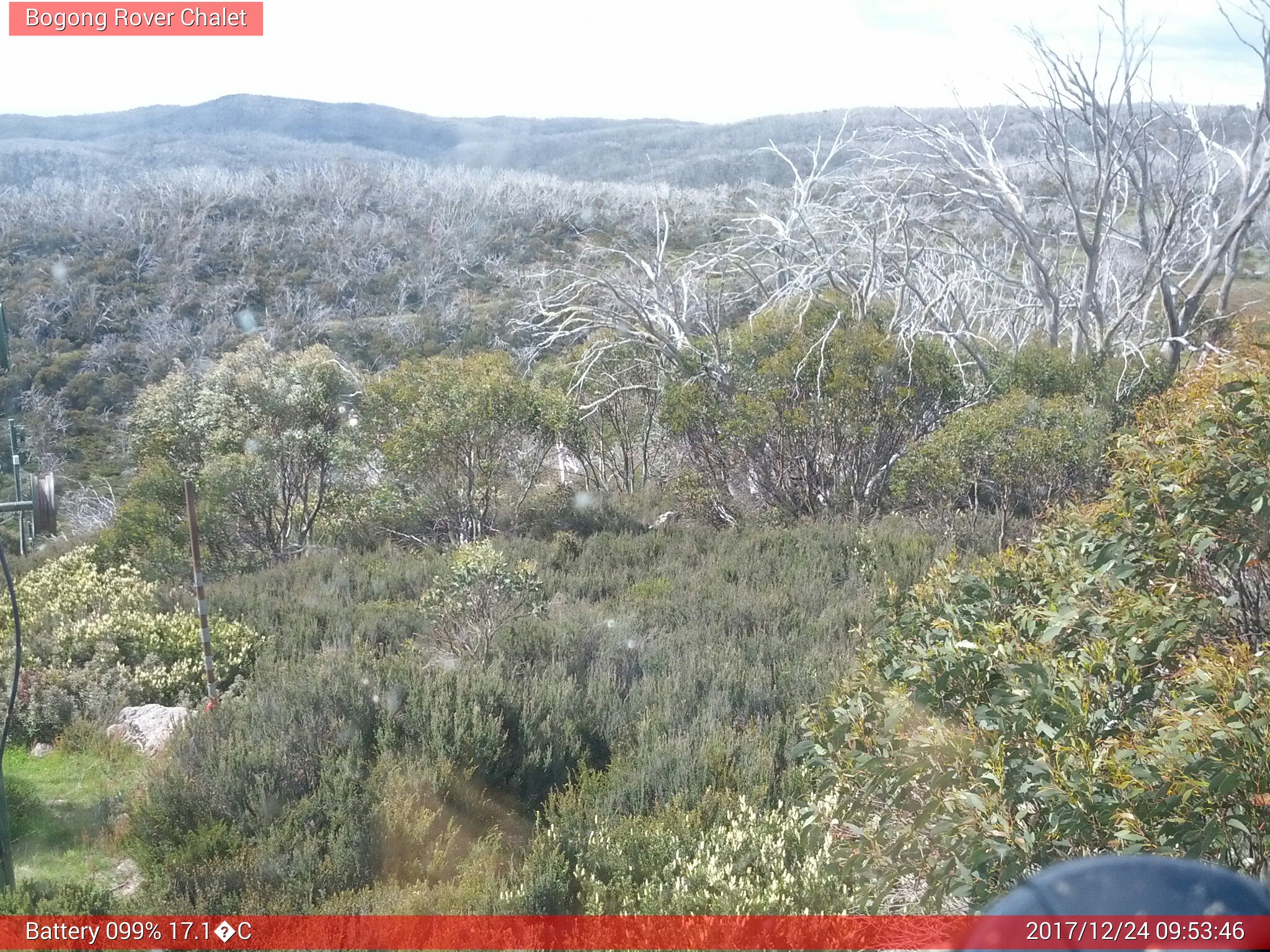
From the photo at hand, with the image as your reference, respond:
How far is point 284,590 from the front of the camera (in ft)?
27.3

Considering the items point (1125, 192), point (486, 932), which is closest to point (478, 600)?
point (486, 932)

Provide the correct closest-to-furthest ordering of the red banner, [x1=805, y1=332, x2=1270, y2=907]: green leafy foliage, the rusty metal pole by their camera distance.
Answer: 1. [x1=805, y1=332, x2=1270, y2=907]: green leafy foliage
2. the red banner
3. the rusty metal pole

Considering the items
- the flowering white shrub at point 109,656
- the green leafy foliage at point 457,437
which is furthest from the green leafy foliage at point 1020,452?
the flowering white shrub at point 109,656

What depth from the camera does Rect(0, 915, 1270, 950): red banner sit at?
10.0ft

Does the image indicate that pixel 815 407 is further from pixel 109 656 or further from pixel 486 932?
pixel 486 932

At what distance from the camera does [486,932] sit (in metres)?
3.17

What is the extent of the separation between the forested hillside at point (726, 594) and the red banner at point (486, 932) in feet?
0.26

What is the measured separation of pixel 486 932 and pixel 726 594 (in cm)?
446

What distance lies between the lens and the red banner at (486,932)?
305 cm

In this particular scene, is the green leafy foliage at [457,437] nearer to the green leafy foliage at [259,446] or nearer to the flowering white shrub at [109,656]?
the green leafy foliage at [259,446]

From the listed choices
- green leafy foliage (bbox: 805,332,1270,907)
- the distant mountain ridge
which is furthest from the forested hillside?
the distant mountain ridge

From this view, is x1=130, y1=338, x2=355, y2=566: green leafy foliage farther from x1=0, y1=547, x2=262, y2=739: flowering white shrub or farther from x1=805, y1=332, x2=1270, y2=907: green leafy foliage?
x1=805, y1=332, x2=1270, y2=907: green leafy foliage

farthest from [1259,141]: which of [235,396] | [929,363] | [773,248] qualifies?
[235,396]

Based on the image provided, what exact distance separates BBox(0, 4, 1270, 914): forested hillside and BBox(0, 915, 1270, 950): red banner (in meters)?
0.08
